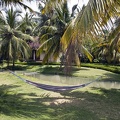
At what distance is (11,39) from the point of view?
16.2m

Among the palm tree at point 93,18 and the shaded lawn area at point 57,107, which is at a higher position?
the palm tree at point 93,18

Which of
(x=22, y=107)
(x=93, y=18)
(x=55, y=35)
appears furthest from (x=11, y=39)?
(x=93, y=18)

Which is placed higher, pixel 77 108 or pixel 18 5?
pixel 18 5

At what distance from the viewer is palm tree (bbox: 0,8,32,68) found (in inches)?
629

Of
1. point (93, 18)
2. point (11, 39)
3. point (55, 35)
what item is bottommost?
point (93, 18)

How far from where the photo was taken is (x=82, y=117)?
15.6 feet

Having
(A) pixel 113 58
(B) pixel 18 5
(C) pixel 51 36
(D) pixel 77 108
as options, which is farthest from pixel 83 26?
(A) pixel 113 58

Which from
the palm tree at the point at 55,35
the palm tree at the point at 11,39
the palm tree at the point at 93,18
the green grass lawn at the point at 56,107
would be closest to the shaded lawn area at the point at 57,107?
the green grass lawn at the point at 56,107

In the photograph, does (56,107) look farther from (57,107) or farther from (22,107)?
(22,107)

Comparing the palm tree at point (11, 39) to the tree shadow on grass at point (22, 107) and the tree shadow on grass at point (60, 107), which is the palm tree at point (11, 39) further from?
the tree shadow on grass at point (22, 107)

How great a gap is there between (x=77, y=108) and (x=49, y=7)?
2401 millimetres

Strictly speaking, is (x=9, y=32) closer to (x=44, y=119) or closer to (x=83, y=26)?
(x=44, y=119)

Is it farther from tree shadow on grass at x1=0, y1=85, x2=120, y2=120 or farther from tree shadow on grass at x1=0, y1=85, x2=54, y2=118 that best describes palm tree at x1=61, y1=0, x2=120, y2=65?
tree shadow on grass at x1=0, y1=85, x2=54, y2=118

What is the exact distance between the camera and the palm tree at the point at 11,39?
52.4 ft
